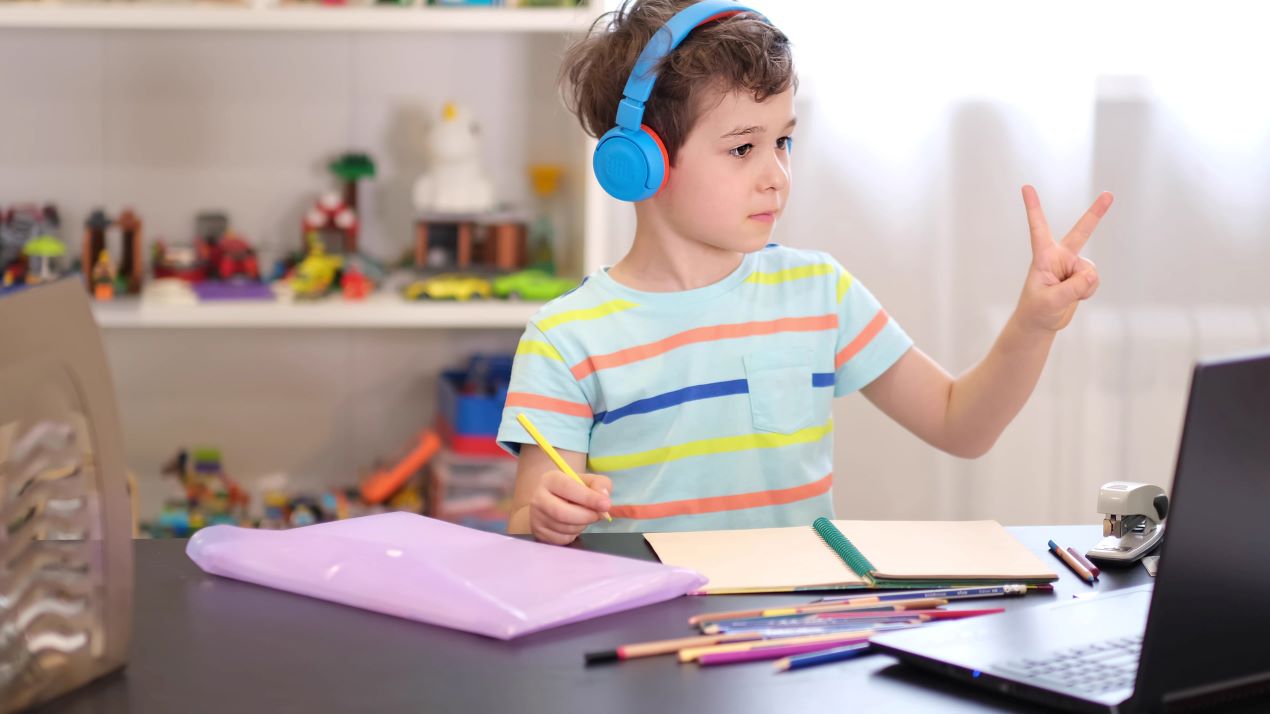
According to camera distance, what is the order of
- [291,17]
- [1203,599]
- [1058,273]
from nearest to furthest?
[1203,599], [1058,273], [291,17]

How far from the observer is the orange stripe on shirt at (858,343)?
134 centimetres

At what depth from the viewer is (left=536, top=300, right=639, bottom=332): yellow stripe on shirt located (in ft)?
4.18

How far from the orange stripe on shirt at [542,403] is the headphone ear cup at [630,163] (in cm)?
20

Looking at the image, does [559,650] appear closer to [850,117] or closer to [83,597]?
[83,597]

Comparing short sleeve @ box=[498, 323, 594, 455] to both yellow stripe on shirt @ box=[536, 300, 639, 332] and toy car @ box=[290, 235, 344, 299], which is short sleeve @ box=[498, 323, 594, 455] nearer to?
yellow stripe on shirt @ box=[536, 300, 639, 332]

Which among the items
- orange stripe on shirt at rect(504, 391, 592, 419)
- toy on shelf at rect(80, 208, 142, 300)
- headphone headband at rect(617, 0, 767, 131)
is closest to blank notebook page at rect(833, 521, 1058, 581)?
orange stripe on shirt at rect(504, 391, 592, 419)

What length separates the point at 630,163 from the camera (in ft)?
3.95

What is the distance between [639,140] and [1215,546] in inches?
26.5

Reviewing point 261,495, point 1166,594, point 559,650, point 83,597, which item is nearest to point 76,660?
point 83,597

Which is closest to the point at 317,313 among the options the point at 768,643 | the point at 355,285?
the point at 355,285

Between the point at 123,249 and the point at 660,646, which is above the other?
the point at 123,249

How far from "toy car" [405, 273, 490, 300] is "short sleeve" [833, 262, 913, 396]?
0.81 meters

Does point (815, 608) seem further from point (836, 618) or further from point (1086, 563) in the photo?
point (1086, 563)

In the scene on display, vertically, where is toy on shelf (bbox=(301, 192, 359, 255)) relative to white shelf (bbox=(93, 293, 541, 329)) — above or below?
above
